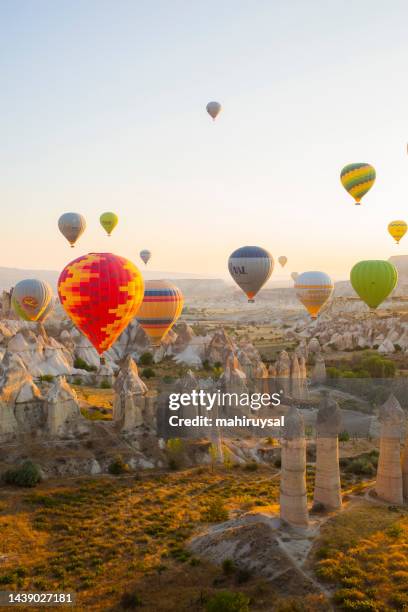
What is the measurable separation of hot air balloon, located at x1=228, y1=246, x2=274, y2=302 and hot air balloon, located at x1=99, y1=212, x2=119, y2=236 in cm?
3607

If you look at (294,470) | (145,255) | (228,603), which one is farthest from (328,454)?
(145,255)

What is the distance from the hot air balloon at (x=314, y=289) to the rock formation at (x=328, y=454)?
34.2 metres

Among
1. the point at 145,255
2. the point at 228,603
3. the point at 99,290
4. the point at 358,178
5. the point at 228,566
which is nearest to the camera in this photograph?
the point at 228,603

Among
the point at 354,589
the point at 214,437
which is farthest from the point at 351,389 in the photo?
the point at 354,589

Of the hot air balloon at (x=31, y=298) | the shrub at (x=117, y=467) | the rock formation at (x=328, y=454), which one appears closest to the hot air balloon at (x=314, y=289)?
the shrub at (x=117, y=467)

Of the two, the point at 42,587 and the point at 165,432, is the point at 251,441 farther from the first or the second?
the point at 42,587

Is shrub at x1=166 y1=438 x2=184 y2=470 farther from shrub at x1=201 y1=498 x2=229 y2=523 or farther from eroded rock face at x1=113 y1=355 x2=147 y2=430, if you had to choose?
shrub at x1=201 y1=498 x2=229 y2=523

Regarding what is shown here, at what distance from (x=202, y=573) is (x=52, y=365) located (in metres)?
40.2

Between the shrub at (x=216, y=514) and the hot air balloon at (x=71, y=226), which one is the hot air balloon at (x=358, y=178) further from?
the shrub at (x=216, y=514)

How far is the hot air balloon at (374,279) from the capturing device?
168 ft

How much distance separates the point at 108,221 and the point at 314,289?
3663 centimetres

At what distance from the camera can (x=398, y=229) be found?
7656 centimetres

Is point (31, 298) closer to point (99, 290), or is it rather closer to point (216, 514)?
point (99, 290)

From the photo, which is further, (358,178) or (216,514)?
(358,178)
